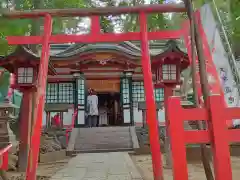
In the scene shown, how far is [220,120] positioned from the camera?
262cm

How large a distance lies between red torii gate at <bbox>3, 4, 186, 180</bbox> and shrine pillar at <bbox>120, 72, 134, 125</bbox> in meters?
9.44

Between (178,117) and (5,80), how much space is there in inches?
455

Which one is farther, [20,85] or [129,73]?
[129,73]

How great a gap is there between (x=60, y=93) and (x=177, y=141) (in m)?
13.5

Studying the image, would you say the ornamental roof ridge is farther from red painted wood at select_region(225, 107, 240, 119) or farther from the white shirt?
red painted wood at select_region(225, 107, 240, 119)

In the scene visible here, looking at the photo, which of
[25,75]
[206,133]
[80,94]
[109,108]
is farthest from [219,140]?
[109,108]

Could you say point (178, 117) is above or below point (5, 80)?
below

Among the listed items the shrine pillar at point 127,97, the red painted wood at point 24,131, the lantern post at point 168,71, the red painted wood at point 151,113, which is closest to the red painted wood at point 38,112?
the red painted wood at point 151,113

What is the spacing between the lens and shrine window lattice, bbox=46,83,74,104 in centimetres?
1548

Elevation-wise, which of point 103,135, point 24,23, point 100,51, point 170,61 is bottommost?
point 103,135

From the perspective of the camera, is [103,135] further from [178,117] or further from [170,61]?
[178,117]

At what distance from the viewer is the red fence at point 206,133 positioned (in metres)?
2.57

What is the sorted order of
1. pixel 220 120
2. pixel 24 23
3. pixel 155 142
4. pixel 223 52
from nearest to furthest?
pixel 220 120 < pixel 223 52 < pixel 155 142 < pixel 24 23

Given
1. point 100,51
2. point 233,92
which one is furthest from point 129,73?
point 233,92
